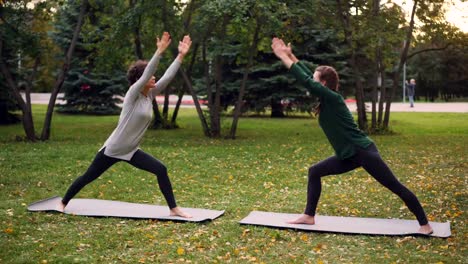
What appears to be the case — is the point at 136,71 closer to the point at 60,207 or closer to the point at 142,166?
the point at 142,166

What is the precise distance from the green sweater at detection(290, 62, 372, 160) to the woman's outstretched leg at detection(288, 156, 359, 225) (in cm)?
25

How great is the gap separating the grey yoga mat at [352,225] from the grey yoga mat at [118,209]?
2.07 ft

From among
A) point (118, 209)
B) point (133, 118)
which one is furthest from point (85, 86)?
point (133, 118)

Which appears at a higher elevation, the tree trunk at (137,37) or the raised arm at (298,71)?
the tree trunk at (137,37)

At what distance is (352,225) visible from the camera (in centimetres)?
784

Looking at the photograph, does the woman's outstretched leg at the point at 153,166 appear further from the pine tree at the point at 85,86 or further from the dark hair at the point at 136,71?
the pine tree at the point at 85,86

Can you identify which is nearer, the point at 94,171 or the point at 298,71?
the point at 298,71

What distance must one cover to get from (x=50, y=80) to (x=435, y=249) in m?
48.4

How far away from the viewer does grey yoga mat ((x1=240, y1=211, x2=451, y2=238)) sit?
7.45 meters

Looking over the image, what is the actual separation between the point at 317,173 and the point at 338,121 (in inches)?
31.1

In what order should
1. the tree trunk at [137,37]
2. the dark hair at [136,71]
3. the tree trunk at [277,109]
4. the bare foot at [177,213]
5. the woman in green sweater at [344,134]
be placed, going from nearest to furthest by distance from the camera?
the woman in green sweater at [344,134], the dark hair at [136,71], the bare foot at [177,213], the tree trunk at [137,37], the tree trunk at [277,109]

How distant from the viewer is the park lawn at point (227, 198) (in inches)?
261

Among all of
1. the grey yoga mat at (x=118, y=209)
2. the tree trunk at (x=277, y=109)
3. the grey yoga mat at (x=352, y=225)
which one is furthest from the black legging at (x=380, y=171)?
the tree trunk at (x=277, y=109)

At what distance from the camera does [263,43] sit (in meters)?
20.2
